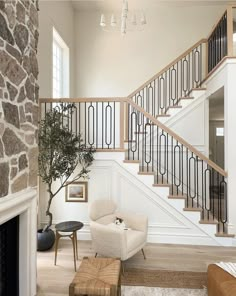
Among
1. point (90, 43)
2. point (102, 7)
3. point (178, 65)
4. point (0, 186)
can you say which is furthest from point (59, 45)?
point (0, 186)

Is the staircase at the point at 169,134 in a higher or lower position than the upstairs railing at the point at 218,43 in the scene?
lower

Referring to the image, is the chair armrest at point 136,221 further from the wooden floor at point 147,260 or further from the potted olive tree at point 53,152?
the potted olive tree at point 53,152

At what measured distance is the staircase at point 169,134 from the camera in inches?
177

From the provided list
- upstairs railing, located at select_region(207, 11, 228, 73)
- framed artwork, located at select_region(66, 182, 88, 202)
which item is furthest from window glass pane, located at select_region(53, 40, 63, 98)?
upstairs railing, located at select_region(207, 11, 228, 73)

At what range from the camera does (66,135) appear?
3.91 m

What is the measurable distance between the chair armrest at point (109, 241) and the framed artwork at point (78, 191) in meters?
1.20

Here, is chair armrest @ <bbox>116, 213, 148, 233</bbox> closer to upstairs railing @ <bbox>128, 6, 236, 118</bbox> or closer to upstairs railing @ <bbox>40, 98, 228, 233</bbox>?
upstairs railing @ <bbox>40, 98, 228, 233</bbox>

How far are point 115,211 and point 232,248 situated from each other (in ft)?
6.54

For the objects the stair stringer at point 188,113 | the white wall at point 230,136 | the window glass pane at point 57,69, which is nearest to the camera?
the white wall at point 230,136

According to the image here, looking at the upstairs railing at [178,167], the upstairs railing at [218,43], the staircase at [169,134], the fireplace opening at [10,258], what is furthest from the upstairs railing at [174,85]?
the fireplace opening at [10,258]

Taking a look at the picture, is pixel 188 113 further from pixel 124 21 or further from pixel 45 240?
pixel 45 240

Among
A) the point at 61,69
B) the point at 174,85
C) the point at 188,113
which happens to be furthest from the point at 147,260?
the point at 61,69

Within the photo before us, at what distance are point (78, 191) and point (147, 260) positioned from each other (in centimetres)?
166

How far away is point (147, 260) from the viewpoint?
369cm
